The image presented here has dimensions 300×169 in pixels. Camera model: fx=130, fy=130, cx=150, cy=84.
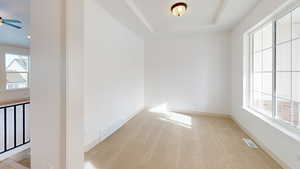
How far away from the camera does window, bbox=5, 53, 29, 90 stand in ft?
19.2

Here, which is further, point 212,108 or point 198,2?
point 212,108

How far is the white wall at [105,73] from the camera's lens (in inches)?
88.3

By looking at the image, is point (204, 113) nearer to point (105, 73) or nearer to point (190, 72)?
point (190, 72)

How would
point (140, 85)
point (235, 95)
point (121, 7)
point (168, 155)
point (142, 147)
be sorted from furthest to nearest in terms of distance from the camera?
point (140, 85) < point (235, 95) < point (121, 7) < point (142, 147) < point (168, 155)

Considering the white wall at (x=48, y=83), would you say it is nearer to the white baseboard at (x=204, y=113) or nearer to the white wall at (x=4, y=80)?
the white baseboard at (x=204, y=113)

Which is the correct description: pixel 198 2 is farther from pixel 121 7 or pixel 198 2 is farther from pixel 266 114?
pixel 266 114

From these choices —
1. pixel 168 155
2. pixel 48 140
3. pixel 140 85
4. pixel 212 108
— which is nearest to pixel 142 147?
pixel 168 155

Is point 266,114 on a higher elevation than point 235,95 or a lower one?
lower

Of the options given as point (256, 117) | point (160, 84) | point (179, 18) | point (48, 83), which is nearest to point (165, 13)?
point (179, 18)

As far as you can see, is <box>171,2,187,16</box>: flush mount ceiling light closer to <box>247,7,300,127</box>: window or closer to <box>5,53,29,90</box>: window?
<box>247,7,300,127</box>: window

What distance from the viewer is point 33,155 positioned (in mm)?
1215

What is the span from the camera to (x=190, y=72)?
4570mm

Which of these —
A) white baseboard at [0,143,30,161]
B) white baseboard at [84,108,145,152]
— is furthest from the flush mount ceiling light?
white baseboard at [0,143,30,161]

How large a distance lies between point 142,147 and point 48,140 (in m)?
1.57
